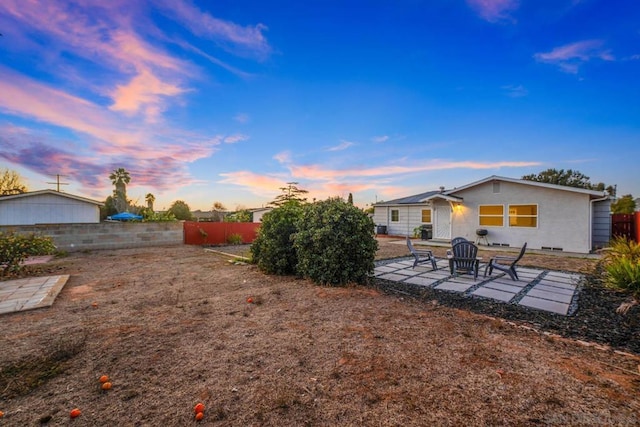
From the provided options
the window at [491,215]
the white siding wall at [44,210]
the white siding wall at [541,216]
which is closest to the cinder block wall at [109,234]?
the white siding wall at [44,210]

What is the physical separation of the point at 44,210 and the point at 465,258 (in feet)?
76.9

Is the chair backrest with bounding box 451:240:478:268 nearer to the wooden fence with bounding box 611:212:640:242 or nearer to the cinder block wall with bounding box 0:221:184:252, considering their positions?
the wooden fence with bounding box 611:212:640:242

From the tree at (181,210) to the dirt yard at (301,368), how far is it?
110ft

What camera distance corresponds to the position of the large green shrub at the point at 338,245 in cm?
512

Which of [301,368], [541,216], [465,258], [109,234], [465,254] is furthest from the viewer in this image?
[541,216]

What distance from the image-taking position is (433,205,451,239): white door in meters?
15.5

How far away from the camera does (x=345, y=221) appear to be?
5.25m

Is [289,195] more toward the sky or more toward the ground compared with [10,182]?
more toward the ground

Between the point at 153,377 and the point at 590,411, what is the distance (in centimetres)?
335

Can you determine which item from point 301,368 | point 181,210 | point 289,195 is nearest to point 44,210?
point 181,210

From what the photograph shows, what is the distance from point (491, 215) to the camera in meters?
13.2

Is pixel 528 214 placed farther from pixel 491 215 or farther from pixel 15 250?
pixel 15 250

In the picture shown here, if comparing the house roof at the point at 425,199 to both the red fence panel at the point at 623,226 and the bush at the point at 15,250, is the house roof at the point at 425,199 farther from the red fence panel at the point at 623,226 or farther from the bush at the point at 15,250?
the bush at the point at 15,250

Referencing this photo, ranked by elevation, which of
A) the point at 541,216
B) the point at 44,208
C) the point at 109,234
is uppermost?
the point at 44,208
